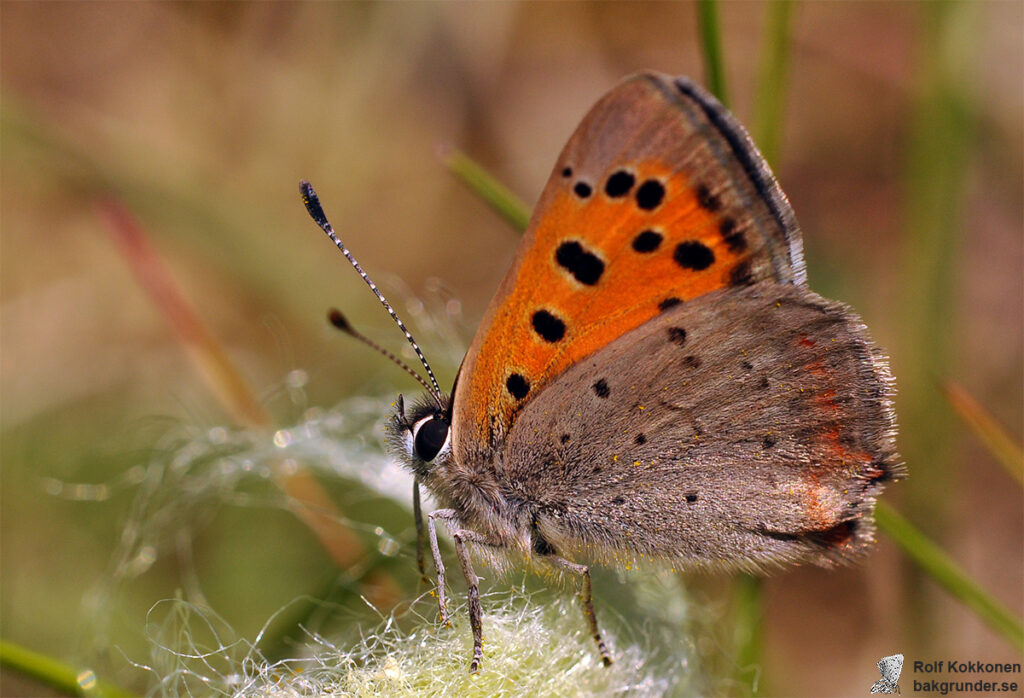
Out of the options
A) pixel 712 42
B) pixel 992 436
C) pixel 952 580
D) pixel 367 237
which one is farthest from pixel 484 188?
pixel 367 237

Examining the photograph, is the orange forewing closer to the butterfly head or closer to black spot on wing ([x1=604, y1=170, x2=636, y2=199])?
black spot on wing ([x1=604, y1=170, x2=636, y2=199])

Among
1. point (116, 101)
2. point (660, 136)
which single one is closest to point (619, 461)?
point (660, 136)

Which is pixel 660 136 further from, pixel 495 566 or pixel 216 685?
pixel 216 685

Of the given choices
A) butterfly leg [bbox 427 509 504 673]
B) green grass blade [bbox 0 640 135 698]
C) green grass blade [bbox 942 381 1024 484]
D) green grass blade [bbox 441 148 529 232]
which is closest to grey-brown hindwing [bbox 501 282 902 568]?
butterfly leg [bbox 427 509 504 673]

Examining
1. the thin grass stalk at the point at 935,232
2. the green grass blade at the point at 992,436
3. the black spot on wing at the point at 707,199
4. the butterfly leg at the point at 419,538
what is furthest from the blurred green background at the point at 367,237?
the black spot on wing at the point at 707,199

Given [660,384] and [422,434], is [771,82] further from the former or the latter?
[422,434]

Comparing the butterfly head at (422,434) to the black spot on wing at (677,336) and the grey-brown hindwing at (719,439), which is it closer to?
the grey-brown hindwing at (719,439)
